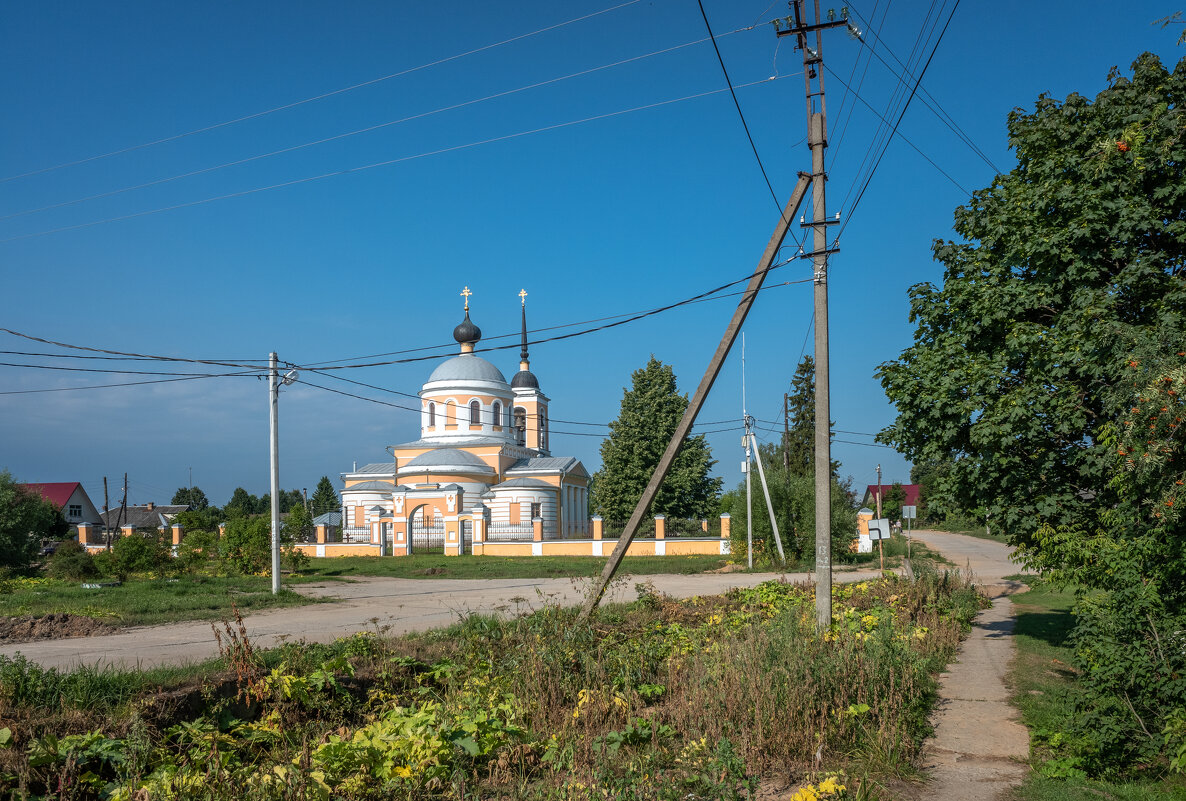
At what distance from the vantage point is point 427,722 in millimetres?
5441

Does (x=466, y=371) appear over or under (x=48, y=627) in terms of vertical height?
over

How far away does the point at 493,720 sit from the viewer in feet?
18.9

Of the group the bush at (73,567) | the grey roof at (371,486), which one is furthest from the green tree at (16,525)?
the grey roof at (371,486)

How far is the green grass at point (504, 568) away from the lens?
26073mm

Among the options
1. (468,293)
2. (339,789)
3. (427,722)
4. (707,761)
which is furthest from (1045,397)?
(468,293)

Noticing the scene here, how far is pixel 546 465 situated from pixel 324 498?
5079 centimetres

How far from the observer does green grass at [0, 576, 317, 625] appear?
14.2 metres

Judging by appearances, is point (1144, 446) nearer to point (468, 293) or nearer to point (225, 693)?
point (225, 693)

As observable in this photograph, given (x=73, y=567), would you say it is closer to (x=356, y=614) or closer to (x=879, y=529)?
(x=356, y=614)

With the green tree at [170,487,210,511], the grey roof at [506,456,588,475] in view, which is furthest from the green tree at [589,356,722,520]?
the green tree at [170,487,210,511]

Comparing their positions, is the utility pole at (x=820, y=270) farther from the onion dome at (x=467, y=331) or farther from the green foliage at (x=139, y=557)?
the onion dome at (x=467, y=331)

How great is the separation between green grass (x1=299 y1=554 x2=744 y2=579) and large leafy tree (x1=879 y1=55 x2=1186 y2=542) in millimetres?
14522

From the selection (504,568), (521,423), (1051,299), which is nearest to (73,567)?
(504,568)

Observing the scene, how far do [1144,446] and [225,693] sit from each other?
22.8ft
